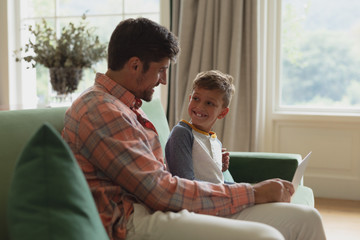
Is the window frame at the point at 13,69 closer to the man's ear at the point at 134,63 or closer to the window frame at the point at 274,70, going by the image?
the window frame at the point at 274,70

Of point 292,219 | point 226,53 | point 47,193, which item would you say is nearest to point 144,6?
point 226,53

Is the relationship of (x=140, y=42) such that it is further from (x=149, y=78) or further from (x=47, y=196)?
(x=47, y=196)

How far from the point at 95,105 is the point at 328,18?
116 inches

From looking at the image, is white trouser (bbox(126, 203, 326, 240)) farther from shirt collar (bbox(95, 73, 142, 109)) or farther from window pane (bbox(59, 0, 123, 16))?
window pane (bbox(59, 0, 123, 16))

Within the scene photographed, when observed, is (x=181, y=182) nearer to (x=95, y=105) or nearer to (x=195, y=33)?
(x=95, y=105)

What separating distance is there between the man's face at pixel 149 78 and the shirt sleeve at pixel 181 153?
253mm

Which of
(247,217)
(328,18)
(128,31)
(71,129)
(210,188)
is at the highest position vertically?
(328,18)

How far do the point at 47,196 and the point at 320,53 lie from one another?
3.35m

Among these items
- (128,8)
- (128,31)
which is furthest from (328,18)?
(128,31)

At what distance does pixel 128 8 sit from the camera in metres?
4.07

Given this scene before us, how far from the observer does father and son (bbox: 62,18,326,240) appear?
1.27m

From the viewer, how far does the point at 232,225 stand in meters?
1.18

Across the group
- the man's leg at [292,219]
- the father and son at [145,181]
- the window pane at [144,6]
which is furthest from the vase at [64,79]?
the man's leg at [292,219]

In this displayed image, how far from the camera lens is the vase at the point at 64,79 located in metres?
3.02
